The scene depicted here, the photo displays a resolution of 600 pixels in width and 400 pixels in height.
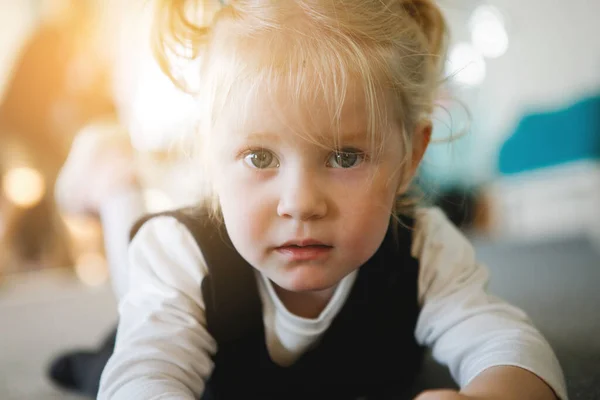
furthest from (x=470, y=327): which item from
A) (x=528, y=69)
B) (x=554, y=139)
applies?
(x=528, y=69)

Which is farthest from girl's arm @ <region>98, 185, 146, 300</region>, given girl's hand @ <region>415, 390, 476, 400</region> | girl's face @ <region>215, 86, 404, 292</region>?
girl's hand @ <region>415, 390, 476, 400</region>

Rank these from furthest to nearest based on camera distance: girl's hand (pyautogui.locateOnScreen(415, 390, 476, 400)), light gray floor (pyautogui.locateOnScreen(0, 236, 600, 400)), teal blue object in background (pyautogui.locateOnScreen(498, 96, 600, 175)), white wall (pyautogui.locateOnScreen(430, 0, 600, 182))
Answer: white wall (pyautogui.locateOnScreen(430, 0, 600, 182)) < teal blue object in background (pyautogui.locateOnScreen(498, 96, 600, 175)) < light gray floor (pyautogui.locateOnScreen(0, 236, 600, 400)) < girl's hand (pyautogui.locateOnScreen(415, 390, 476, 400))

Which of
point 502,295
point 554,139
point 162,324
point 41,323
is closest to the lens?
point 162,324

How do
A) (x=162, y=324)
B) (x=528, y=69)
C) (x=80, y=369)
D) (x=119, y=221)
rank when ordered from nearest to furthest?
(x=162, y=324), (x=80, y=369), (x=119, y=221), (x=528, y=69)

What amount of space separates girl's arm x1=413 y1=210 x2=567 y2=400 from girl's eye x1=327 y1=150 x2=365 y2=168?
0.17 metres

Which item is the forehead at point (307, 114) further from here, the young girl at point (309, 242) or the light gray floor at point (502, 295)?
the light gray floor at point (502, 295)

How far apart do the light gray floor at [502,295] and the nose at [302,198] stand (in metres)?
0.31

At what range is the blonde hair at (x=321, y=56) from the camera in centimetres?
43

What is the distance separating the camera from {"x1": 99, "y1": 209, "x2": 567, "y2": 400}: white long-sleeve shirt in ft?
1.46

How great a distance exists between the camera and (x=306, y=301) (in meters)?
0.56

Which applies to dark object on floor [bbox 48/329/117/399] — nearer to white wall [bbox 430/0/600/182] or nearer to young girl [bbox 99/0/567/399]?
young girl [bbox 99/0/567/399]

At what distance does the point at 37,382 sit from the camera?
789mm

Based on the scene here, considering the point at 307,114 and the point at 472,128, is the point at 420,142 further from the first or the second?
the point at 472,128

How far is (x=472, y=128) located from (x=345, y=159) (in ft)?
4.35
